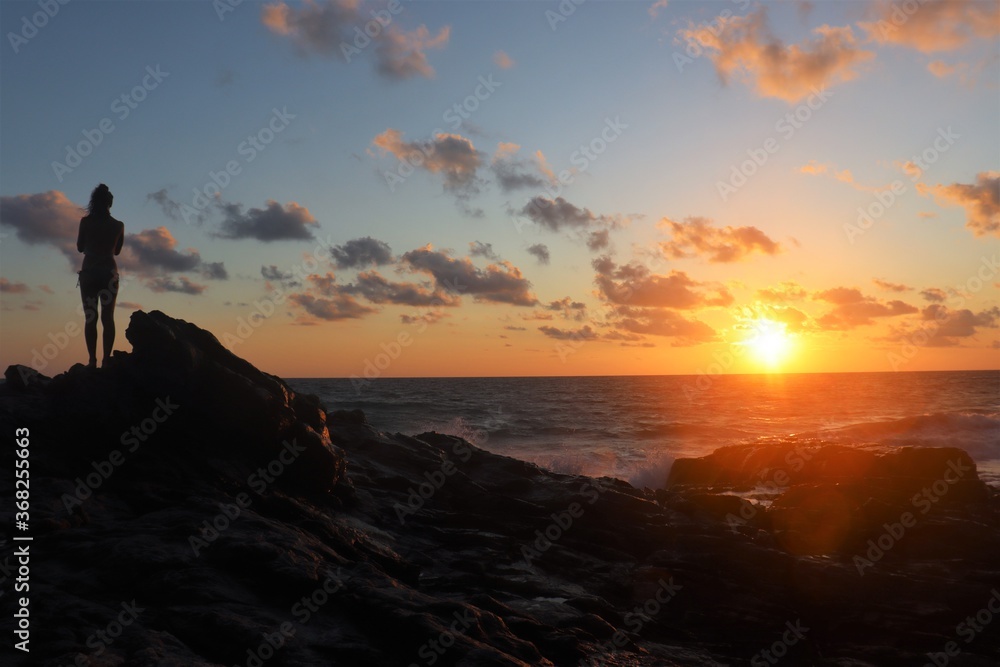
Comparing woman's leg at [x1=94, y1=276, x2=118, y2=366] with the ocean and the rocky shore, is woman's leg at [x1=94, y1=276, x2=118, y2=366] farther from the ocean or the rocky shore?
the ocean

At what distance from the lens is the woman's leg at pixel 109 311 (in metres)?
12.0

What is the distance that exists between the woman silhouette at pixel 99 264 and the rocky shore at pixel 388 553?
85 cm

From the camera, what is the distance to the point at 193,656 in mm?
5672

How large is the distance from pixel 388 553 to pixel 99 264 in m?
Answer: 7.63

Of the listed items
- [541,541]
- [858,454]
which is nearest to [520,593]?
[541,541]

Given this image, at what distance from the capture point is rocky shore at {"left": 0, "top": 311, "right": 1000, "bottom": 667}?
6.52 meters

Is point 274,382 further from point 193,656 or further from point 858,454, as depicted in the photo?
point 858,454

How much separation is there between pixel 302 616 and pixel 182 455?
16.9 feet

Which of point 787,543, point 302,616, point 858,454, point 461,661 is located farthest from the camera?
point 858,454

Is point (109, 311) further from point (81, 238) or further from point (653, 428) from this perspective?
point (653, 428)

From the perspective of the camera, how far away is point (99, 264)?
11836mm

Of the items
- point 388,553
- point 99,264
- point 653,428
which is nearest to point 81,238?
point 99,264

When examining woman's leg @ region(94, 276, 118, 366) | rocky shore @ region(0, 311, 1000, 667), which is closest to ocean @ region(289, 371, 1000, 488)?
rocky shore @ region(0, 311, 1000, 667)

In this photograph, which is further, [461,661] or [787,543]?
[787,543]
